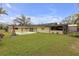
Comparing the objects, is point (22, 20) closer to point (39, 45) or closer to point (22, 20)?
point (22, 20)

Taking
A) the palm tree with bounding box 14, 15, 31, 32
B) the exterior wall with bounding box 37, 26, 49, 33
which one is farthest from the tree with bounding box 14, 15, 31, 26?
the exterior wall with bounding box 37, 26, 49, 33

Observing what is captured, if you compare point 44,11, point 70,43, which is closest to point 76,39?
point 70,43

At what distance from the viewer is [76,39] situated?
3572mm

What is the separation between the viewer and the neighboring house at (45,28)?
3576 millimetres

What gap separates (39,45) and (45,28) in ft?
0.65

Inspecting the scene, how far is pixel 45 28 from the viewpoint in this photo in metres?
3.60

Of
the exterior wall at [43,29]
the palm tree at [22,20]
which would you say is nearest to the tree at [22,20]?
the palm tree at [22,20]

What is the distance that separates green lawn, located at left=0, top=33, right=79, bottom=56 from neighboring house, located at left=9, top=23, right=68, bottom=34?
0.15 feet

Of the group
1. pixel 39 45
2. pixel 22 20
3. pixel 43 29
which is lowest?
pixel 39 45

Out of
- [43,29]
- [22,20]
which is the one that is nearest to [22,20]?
[22,20]

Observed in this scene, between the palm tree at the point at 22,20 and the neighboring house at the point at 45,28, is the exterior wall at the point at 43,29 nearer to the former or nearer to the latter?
the neighboring house at the point at 45,28

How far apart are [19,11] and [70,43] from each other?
25.5 inches

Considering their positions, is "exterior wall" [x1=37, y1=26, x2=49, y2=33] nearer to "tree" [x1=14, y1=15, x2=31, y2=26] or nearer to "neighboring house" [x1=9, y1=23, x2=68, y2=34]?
"neighboring house" [x1=9, y1=23, x2=68, y2=34]

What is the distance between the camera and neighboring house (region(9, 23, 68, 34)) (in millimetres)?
3576
